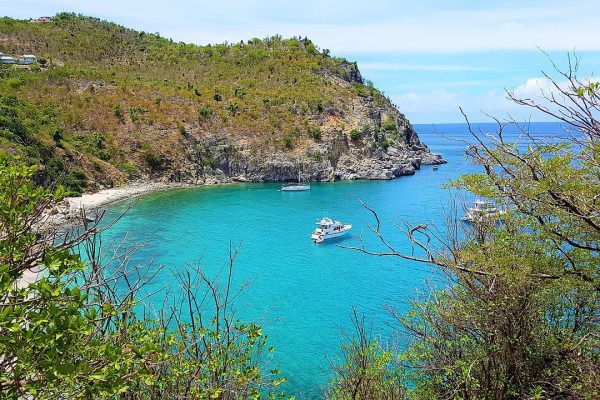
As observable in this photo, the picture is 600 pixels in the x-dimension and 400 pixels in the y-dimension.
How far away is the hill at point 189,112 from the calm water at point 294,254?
25.5ft

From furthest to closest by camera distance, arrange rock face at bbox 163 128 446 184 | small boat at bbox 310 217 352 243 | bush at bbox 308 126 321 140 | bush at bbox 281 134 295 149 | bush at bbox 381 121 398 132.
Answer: bush at bbox 381 121 398 132 → bush at bbox 308 126 321 140 → bush at bbox 281 134 295 149 → rock face at bbox 163 128 446 184 → small boat at bbox 310 217 352 243

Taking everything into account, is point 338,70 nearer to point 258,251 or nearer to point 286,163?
point 286,163

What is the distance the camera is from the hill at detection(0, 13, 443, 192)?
61500 mm

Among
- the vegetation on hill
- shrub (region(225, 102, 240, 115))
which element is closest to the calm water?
the vegetation on hill

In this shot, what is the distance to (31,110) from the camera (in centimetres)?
5816

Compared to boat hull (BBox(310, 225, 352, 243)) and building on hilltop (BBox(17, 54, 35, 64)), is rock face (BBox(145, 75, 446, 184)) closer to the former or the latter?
building on hilltop (BBox(17, 54, 35, 64))

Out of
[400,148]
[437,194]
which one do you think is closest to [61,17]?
[400,148]

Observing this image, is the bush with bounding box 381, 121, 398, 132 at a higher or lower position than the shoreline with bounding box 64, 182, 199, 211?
higher

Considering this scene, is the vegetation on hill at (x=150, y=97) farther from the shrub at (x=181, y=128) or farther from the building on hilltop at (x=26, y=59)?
the building on hilltop at (x=26, y=59)

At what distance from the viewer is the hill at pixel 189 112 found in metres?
61.5

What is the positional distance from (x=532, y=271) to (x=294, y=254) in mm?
29422

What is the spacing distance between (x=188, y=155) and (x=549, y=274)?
6613 cm

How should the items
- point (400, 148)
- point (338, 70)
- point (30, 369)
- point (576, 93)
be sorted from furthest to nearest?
point (338, 70) → point (400, 148) → point (576, 93) → point (30, 369)

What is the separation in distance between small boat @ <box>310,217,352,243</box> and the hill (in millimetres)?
28833
